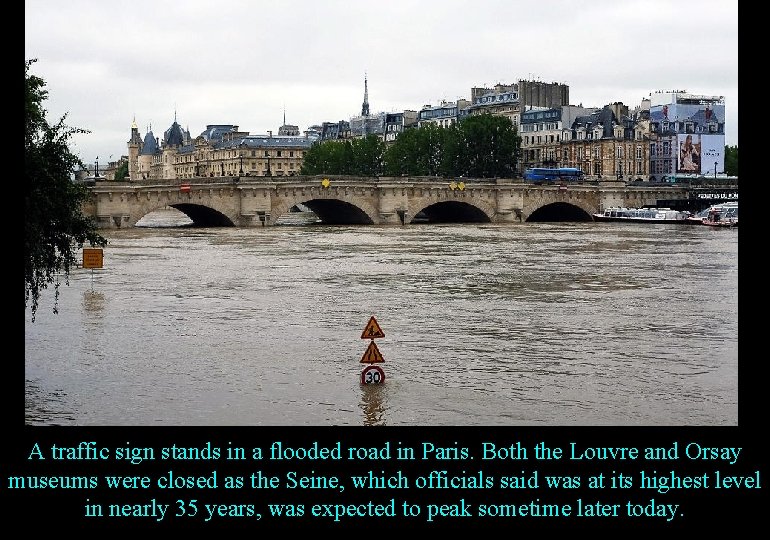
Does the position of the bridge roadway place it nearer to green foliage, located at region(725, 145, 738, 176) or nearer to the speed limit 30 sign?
green foliage, located at region(725, 145, 738, 176)

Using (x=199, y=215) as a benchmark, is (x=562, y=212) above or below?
above

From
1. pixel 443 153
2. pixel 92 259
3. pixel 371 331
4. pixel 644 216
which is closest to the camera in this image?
pixel 371 331

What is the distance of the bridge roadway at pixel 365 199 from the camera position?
67.8m

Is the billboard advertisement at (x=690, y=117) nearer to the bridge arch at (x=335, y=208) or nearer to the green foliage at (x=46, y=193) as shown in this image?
the bridge arch at (x=335, y=208)

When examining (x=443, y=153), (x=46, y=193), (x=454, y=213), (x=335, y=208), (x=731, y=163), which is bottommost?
(x=46, y=193)

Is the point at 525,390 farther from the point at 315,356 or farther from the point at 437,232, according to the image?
the point at 437,232

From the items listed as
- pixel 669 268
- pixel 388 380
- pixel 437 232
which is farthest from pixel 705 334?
pixel 437 232

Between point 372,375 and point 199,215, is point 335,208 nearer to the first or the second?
point 199,215

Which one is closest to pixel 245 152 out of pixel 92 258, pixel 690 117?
pixel 690 117

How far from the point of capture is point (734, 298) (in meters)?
27.8

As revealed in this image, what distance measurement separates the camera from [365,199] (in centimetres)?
7712

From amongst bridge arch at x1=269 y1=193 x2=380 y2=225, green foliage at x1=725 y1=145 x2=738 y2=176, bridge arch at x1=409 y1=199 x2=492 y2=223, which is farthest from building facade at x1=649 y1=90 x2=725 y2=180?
bridge arch at x1=269 y1=193 x2=380 y2=225

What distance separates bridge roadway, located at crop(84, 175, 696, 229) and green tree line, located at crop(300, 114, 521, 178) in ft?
53.7

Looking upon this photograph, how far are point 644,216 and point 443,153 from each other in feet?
106
